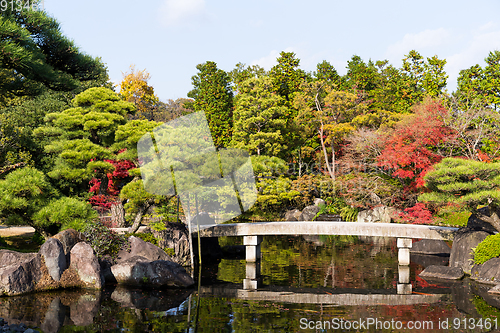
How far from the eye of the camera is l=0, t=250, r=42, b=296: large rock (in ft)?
35.7

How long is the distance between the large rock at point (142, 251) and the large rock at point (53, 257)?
2.08 m

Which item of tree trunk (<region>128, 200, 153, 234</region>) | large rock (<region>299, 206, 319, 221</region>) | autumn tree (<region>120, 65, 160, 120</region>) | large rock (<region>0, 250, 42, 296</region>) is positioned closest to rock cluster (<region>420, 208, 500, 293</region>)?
tree trunk (<region>128, 200, 153, 234</region>)

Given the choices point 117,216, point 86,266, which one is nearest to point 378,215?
point 117,216

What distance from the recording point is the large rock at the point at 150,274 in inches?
484

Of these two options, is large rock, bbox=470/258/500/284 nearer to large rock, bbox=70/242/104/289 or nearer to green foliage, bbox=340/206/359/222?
large rock, bbox=70/242/104/289

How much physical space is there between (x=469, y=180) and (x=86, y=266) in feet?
38.2

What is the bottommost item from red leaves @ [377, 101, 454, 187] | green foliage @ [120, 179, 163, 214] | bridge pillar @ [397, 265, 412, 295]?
bridge pillar @ [397, 265, 412, 295]

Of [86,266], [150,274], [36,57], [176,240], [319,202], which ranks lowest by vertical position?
[150,274]

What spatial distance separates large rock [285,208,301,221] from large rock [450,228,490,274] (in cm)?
1298

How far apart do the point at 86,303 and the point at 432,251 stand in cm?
1430

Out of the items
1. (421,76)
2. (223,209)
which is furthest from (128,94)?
(421,76)

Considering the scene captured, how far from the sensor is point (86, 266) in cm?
1201

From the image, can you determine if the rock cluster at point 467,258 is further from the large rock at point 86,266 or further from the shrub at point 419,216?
the large rock at point 86,266

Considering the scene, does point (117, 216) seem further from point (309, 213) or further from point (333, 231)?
point (309, 213)
